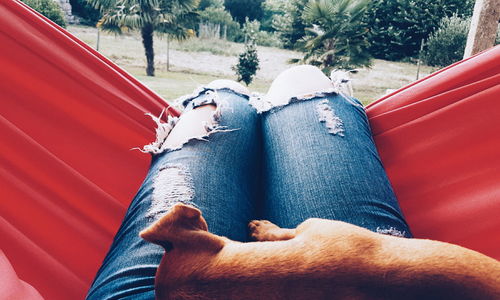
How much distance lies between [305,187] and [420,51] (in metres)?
1.67

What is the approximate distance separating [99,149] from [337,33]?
161 cm

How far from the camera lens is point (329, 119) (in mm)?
759

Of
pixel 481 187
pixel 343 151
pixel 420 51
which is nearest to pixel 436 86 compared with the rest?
pixel 481 187

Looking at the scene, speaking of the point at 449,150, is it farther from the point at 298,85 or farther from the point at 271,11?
the point at 271,11

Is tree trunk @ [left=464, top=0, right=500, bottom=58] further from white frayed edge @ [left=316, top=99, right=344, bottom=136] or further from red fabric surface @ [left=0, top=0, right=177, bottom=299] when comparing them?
red fabric surface @ [left=0, top=0, right=177, bottom=299]

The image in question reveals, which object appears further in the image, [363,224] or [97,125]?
[97,125]

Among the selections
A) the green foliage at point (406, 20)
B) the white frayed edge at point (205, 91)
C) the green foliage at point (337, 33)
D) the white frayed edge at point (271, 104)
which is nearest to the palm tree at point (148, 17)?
the green foliage at point (337, 33)

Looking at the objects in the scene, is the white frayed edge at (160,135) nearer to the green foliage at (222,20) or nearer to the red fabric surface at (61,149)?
the red fabric surface at (61,149)

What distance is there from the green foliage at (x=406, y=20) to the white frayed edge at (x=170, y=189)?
1724 millimetres

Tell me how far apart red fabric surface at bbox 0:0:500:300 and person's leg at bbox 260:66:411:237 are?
0.14 metres

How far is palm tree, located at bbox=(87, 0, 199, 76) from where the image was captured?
74.2 inches

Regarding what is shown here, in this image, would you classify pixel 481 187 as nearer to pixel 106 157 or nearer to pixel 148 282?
pixel 148 282

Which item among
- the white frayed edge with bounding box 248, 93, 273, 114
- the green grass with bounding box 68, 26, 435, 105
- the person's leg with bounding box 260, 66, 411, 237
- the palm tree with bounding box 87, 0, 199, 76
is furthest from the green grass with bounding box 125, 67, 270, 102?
the person's leg with bounding box 260, 66, 411, 237

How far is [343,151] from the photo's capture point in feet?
2.25
